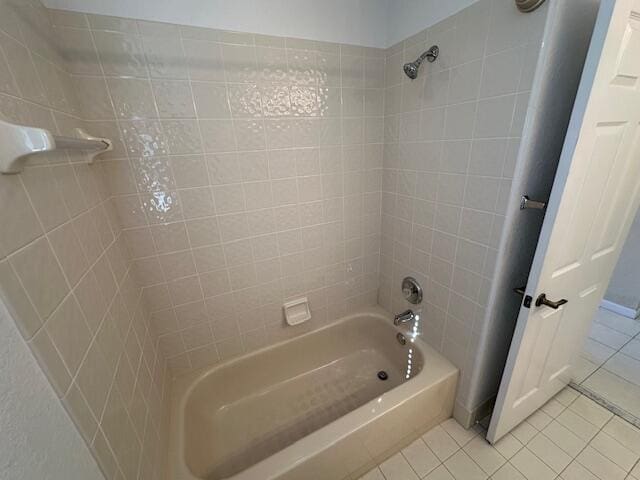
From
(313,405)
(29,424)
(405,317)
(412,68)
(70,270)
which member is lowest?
(313,405)

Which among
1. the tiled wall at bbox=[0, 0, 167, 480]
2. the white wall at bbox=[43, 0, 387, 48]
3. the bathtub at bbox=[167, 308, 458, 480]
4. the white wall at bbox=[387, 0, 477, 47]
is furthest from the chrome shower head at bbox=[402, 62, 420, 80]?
the bathtub at bbox=[167, 308, 458, 480]

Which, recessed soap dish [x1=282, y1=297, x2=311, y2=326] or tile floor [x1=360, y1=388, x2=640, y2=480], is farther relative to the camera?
recessed soap dish [x1=282, y1=297, x2=311, y2=326]

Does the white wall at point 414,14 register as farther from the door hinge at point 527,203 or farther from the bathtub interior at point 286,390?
the bathtub interior at point 286,390

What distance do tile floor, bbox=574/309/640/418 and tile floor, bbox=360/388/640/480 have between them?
164 millimetres

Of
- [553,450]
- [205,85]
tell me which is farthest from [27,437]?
[553,450]

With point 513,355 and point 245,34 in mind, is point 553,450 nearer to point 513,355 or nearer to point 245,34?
point 513,355

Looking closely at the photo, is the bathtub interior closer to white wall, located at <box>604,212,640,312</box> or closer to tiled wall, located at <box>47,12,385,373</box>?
tiled wall, located at <box>47,12,385,373</box>

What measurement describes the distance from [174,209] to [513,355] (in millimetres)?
1651

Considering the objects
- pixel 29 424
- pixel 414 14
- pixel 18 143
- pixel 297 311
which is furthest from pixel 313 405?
pixel 414 14

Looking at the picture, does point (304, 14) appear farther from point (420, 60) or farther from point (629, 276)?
point (629, 276)

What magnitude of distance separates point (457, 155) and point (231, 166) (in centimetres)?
105

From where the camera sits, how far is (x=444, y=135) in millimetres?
1153

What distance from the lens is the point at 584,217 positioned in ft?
3.14

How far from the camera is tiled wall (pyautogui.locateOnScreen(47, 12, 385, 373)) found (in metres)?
1.00
